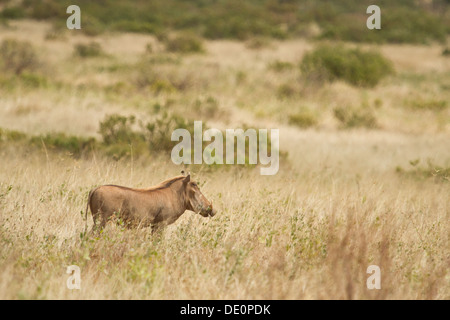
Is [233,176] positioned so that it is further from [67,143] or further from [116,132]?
[67,143]

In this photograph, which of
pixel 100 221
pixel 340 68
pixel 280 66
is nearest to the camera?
pixel 100 221

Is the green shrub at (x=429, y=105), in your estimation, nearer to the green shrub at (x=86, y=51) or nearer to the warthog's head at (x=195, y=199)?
the green shrub at (x=86, y=51)

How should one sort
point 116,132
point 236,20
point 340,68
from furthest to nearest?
1. point 236,20
2. point 340,68
3. point 116,132

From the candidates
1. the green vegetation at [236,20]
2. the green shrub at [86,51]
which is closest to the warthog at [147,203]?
the green shrub at [86,51]

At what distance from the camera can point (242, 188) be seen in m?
6.83

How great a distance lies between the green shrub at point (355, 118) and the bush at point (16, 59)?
1071 cm

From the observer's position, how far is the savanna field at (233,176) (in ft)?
13.8

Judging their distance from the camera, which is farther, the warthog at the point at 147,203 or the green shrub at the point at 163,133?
the green shrub at the point at 163,133

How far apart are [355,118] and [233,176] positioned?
8.39 m

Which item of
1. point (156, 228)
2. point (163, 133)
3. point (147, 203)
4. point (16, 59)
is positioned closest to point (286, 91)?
point (16, 59)

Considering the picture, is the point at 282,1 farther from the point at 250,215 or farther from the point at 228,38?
the point at 250,215

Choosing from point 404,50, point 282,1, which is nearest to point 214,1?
point 282,1

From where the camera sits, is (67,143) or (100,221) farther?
(67,143)

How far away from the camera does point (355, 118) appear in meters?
16.0
